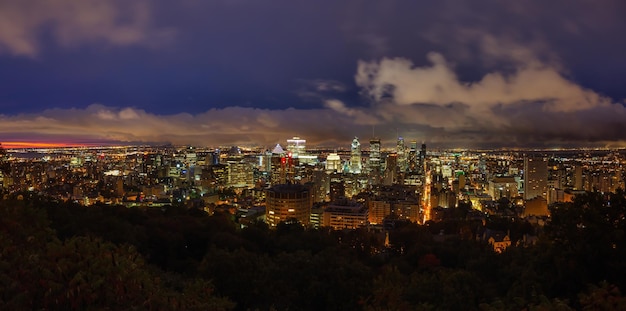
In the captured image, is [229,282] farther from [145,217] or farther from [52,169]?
[52,169]

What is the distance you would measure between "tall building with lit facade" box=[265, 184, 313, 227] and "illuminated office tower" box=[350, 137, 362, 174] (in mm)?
→ 27411

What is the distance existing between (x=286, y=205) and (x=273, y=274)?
16.9 meters

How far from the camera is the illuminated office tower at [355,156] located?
50.7 m

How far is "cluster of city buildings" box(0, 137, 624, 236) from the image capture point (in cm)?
2222

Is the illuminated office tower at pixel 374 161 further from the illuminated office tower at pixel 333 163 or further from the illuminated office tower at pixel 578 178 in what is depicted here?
the illuminated office tower at pixel 578 178

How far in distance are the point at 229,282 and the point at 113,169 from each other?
123 feet

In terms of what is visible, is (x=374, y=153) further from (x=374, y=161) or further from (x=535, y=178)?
(x=535, y=178)

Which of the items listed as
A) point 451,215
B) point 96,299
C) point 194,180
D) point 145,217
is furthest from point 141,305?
point 194,180

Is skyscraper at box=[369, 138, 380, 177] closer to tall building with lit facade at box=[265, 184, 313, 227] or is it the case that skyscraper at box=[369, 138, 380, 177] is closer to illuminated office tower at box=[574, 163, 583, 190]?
illuminated office tower at box=[574, 163, 583, 190]

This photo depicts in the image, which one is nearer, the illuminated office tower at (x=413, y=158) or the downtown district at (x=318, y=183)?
the downtown district at (x=318, y=183)

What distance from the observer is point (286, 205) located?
2173cm

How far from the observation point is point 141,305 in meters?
2.19

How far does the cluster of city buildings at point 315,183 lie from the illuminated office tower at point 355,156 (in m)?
0.12

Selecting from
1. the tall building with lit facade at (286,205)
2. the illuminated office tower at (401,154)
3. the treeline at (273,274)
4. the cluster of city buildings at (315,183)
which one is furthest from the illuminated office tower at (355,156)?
the treeline at (273,274)
